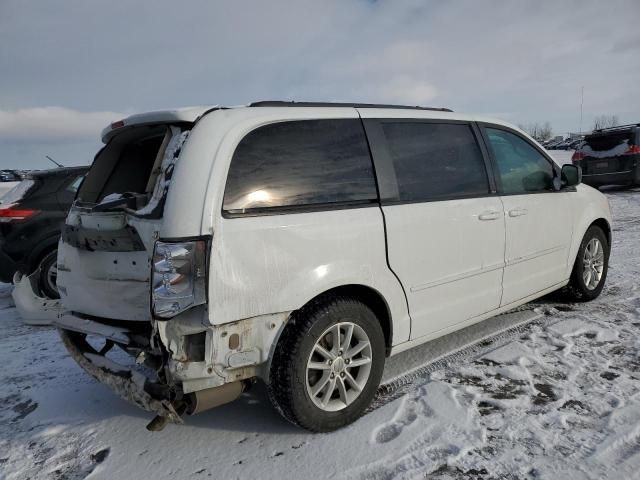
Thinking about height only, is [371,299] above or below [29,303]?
above

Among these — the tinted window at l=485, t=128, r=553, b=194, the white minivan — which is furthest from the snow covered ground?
the tinted window at l=485, t=128, r=553, b=194

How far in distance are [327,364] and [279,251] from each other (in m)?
0.71

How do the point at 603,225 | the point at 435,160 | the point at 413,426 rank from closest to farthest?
the point at 413,426, the point at 435,160, the point at 603,225

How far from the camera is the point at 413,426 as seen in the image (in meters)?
2.69

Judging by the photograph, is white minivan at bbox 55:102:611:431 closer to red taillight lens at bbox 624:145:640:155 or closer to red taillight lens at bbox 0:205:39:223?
red taillight lens at bbox 0:205:39:223

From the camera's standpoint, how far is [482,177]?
11.8 feet

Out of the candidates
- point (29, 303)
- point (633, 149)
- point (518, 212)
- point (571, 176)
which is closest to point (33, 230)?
point (29, 303)

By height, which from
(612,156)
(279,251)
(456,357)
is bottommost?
(456,357)

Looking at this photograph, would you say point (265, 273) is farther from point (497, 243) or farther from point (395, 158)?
point (497, 243)

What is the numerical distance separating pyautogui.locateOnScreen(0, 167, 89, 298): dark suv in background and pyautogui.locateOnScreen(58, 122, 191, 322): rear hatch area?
2.74m

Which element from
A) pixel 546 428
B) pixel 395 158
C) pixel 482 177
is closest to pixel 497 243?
pixel 482 177

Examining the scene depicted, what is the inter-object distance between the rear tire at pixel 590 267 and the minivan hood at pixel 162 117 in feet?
12.3

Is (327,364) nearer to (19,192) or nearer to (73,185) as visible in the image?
(73,185)

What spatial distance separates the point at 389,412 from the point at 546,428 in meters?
0.85
